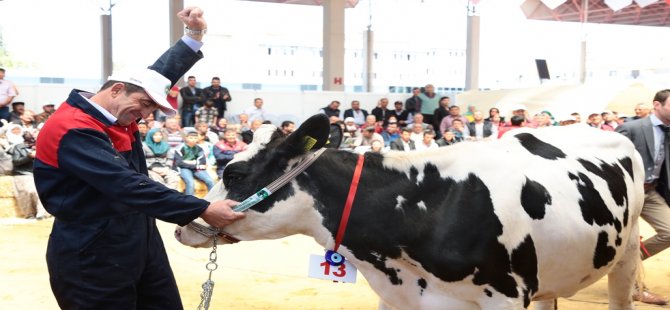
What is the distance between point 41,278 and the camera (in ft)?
18.7

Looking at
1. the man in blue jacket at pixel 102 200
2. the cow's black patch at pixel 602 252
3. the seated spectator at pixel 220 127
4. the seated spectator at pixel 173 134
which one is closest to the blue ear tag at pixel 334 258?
the man in blue jacket at pixel 102 200

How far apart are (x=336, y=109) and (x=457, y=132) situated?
290cm

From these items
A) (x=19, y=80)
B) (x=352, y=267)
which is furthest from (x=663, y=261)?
(x=19, y=80)

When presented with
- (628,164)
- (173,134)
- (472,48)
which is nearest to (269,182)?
(628,164)

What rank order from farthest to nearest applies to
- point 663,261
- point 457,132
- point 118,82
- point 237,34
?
point 237,34 → point 457,132 → point 663,261 → point 118,82

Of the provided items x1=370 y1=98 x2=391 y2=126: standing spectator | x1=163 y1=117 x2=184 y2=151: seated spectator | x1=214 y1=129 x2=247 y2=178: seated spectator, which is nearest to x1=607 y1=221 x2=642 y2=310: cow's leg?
x1=214 y1=129 x2=247 y2=178: seated spectator

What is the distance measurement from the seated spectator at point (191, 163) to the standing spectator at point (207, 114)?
2.80 meters

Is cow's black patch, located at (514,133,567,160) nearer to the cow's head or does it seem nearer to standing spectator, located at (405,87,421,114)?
the cow's head

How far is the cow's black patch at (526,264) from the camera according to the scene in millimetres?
2748

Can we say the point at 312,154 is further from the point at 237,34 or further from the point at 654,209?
the point at 237,34

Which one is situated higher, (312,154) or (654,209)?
(312,154)

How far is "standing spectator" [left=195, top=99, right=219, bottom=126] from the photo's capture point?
13328 millimetres

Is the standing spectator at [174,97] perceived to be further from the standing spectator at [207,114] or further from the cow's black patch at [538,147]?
the cow's black patch at [538,147]

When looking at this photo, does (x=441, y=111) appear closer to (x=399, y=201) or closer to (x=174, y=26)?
(x=174, y=26)
